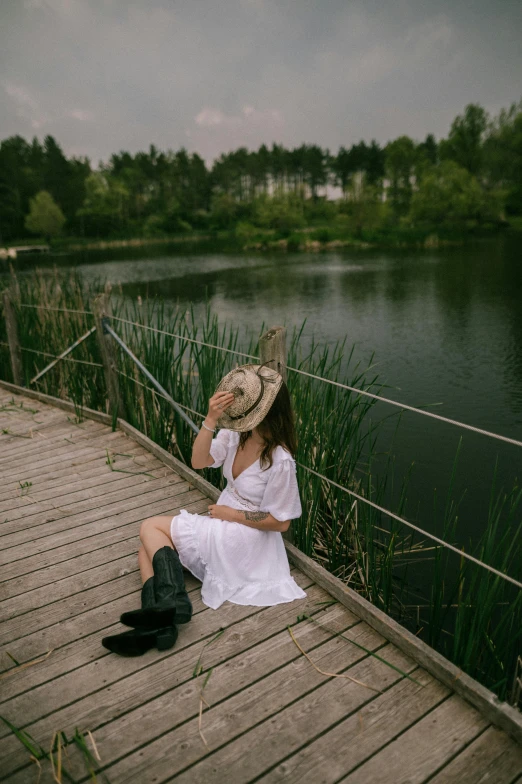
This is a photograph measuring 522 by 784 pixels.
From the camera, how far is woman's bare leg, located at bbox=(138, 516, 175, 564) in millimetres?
1839

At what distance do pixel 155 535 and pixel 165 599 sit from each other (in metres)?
0.31

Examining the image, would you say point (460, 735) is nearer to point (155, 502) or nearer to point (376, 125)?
point (155, 502)

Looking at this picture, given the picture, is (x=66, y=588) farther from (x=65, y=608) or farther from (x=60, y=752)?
(x=60, y=752)

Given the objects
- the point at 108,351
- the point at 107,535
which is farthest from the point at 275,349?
the point at 108,351

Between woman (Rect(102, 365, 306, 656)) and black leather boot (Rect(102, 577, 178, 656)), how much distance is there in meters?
0.08

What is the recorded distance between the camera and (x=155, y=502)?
8.27ft

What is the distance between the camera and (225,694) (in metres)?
1.40

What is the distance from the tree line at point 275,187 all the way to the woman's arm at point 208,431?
1259 inches

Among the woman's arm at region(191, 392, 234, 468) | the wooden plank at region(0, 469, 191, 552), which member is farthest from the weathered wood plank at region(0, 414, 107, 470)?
the woman's arm at region(191, 392, 234, 468)

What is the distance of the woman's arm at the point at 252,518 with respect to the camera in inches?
67.4

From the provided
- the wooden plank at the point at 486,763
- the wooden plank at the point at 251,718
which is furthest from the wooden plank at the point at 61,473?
the wooden plank at the point at 486,763

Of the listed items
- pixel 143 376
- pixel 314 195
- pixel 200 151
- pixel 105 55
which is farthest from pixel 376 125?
pixel 143 376

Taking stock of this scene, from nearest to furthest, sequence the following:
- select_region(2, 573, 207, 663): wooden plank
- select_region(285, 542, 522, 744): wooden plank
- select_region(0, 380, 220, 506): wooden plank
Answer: select_region(285, 542, 522, 744): wooden plank → select_region(2, 573, 207, 663): wooden plank → select_region(0, 380, 220, 506): wooden plank

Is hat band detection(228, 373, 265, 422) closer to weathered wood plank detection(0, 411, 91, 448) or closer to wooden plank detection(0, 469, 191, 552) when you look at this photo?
wooden plank detection(0, 469, 191, 552)
